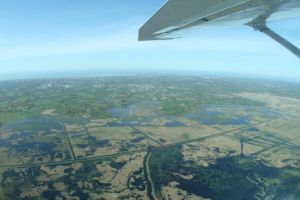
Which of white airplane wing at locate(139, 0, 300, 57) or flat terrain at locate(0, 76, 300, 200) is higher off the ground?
white airplane wing at locate(139, 0, 300, 57)

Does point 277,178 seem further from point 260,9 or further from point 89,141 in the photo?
point 260,9

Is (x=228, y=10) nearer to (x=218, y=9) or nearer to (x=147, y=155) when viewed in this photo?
(x=218, y=9)

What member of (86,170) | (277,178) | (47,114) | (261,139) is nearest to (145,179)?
(86,170)

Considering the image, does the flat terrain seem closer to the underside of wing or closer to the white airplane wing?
the white airplane wing

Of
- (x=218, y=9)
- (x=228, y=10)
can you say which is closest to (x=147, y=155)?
(x=228, y=10)

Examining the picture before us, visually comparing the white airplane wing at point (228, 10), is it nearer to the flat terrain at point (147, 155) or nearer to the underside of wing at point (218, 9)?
the underside of wing at point (218, 9)

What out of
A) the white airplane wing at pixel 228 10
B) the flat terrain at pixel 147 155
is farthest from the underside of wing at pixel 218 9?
the flat terrain at pixel 147 155

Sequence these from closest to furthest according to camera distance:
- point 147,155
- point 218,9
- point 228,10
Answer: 1. point 218,9
2. point 228,10
3. point 147,155

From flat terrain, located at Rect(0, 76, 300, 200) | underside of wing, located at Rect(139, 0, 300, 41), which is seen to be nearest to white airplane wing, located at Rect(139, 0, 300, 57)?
underside of wing, located at Rect(139, 0, 300, 41)
